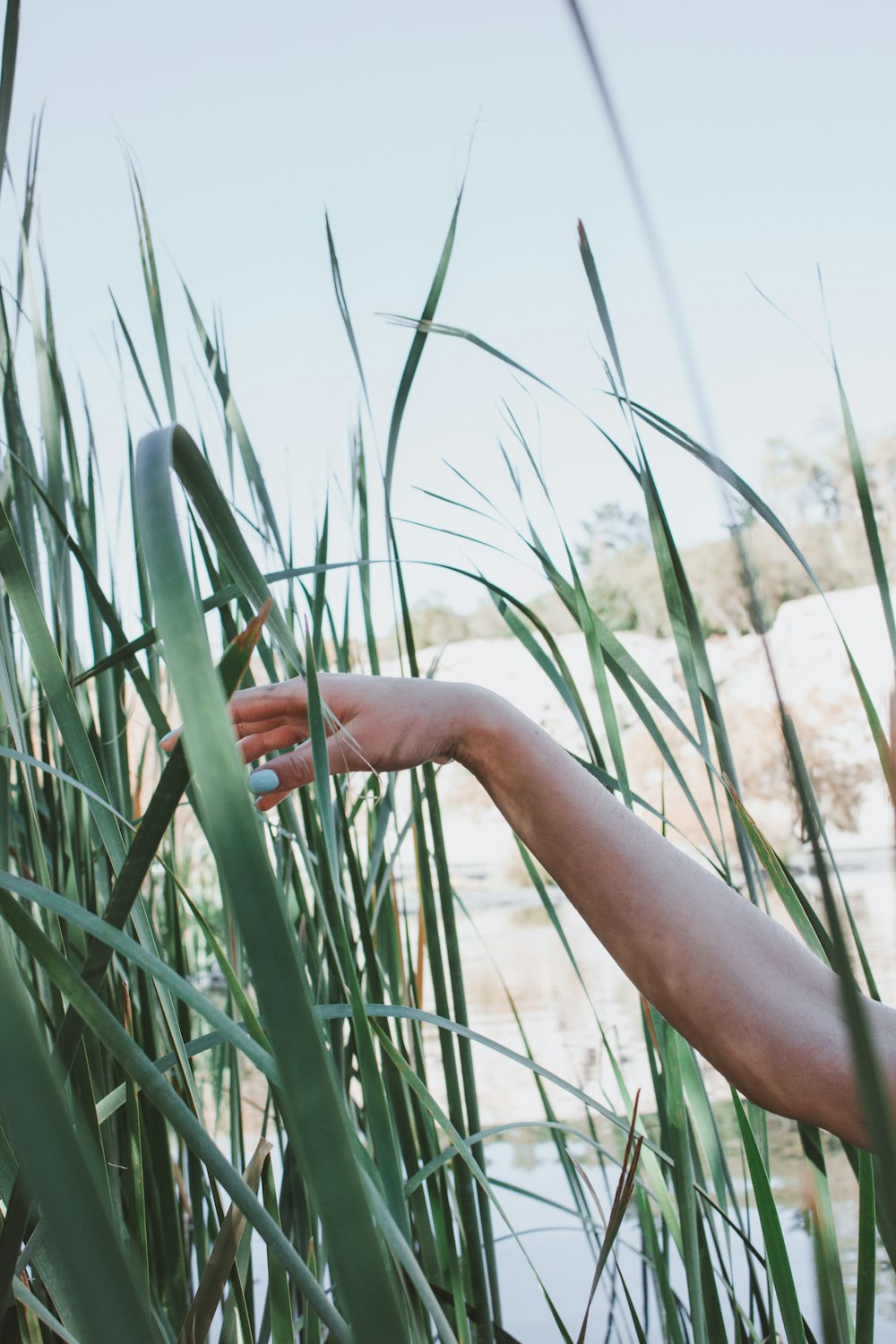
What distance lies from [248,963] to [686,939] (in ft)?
1.68

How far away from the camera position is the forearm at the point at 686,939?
0.60m

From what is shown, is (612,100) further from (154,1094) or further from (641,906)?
(641,906)

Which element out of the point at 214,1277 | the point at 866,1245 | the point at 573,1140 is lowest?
the point at 573,1140

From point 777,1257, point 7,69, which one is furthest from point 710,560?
point 7,69

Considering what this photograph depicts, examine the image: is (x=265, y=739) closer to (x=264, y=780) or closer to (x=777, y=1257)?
(x=264, y=780)

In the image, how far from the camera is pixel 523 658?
11250 millimetres

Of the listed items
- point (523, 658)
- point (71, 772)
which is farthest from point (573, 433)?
point (523, 658)

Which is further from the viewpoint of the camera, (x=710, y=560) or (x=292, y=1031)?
(x=710, y=560)

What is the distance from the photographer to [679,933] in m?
0.61

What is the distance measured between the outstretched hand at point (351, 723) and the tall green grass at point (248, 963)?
3cm

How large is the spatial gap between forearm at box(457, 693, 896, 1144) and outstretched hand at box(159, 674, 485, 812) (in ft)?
0.08

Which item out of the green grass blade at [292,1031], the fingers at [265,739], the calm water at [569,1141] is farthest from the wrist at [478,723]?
the green grass blade at [292,1031]

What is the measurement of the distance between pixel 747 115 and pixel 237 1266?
59 cm

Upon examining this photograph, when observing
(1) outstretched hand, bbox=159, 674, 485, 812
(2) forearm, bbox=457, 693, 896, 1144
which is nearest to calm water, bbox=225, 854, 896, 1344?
(2) forearm, bbox=457, 693, 896, 1144
